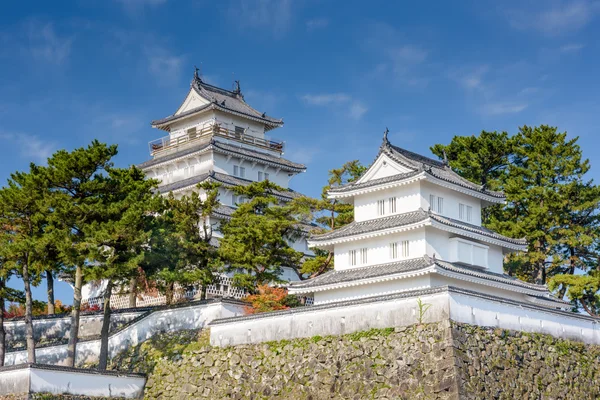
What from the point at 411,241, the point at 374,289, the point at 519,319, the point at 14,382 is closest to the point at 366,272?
the point at 374,289

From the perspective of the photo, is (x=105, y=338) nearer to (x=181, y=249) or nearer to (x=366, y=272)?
(x=181, y=249)

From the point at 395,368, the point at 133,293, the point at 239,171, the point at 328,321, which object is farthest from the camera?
the point at 239,171

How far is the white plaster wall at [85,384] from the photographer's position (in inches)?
1326

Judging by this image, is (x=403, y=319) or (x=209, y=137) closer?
(x=403, y=319)

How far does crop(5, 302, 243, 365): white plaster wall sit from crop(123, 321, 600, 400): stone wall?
65.3 inches

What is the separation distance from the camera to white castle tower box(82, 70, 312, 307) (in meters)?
55.5

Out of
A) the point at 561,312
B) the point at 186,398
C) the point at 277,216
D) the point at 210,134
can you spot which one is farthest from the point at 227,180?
the point at 561,312

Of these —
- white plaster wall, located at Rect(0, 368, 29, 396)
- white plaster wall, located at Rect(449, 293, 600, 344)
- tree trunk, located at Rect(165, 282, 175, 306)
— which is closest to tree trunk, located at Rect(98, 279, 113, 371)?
white plaster wall, located at Rect(0, 368, 29, 396)

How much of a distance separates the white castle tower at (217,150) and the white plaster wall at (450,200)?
16625 millimetres

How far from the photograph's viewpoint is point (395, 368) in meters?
30.9

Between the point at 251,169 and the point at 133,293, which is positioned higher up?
the point at 251,169

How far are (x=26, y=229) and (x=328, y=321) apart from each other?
13888 mm

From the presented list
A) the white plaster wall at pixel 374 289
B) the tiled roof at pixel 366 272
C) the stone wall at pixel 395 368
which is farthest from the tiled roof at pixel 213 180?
the stone wall at pixel 395 368

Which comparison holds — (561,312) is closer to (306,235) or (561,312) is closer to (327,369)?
(327,369)
